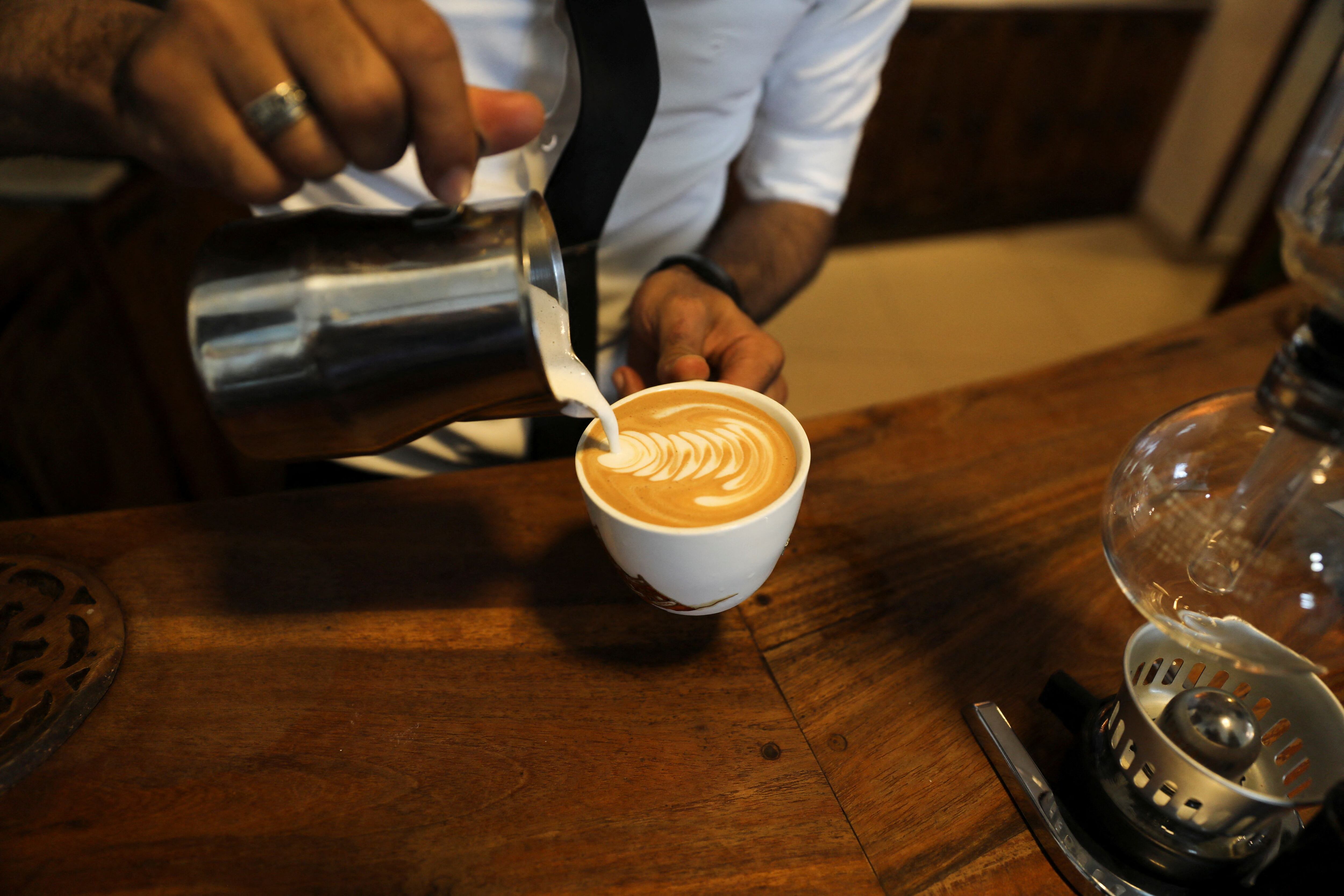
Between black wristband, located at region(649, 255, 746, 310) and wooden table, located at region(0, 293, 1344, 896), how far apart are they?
271 mm

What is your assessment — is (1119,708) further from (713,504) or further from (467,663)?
(467,663)

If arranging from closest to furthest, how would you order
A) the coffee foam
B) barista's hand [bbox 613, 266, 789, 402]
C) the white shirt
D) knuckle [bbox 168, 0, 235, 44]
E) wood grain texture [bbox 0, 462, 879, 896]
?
1. knuckle [bbox 168, 0, 235, 44]
2. wood grain texture [bbox 0, 462, 879, 896]
3. the coffee foam
4. barista's hand [bbox 613, 266, 789, 402]
5. the white shirt

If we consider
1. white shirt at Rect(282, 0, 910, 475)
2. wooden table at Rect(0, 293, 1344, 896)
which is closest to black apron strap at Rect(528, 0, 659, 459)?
white shirt at Rect(282, 0, 910, 475)

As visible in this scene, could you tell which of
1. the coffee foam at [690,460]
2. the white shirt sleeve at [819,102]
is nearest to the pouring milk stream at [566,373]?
the coffee foam at [690,460]

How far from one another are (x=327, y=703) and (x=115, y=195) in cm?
160

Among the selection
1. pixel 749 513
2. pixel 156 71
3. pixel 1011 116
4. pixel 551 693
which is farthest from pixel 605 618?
pixel 1011 116

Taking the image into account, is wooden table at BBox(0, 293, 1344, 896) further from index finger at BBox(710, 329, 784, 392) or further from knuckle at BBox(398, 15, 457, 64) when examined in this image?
knuckle at BBox(398, 15, 457, 64)

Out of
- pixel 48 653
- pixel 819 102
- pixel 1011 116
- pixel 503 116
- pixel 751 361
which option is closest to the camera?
pixel 503 116

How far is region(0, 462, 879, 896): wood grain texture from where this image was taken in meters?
0.65

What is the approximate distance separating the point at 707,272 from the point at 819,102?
494 millimetres

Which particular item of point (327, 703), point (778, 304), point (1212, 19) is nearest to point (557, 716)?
point (327, 703)

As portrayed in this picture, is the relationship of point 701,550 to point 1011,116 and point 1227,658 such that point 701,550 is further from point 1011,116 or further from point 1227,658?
point 1011,116

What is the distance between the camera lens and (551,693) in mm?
771

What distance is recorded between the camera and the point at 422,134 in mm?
593
